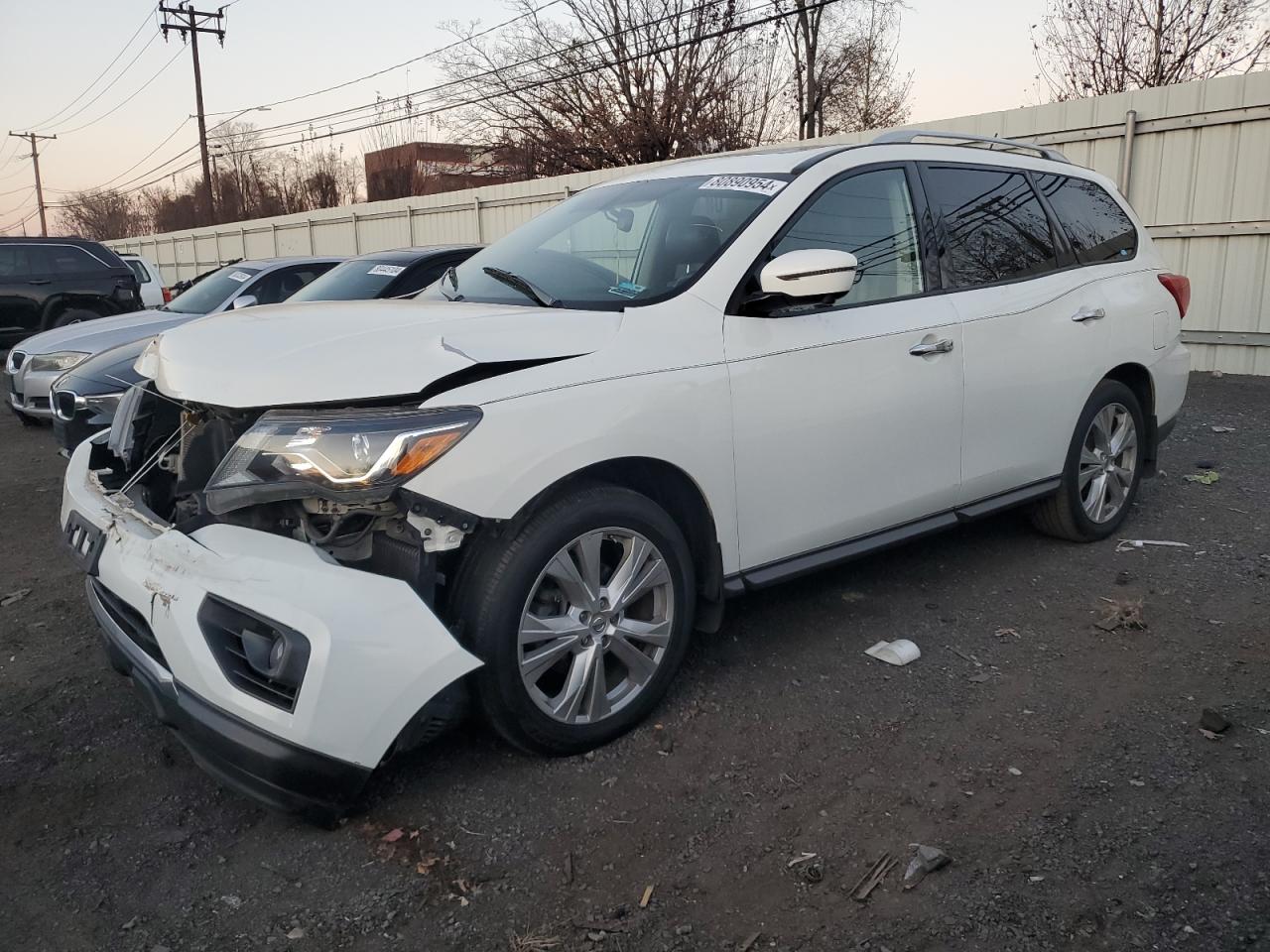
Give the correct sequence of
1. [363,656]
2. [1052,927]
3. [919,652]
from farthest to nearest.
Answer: [919,652]
[363,656]
[1052,927]

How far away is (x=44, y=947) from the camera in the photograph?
2.29 m

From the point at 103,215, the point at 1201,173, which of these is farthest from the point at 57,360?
the point at 103,215

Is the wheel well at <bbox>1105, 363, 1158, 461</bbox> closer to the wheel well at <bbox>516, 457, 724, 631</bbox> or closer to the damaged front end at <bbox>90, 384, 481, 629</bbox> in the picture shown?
the wheel well at <bbox>516, 457, 724, 631</bbox>

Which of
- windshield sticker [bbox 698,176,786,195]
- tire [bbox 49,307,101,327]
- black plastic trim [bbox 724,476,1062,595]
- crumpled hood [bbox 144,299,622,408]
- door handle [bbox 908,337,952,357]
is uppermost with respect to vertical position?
windshield sticker [bbox 698,176,786,195]

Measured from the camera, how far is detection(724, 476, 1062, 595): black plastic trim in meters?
3.32

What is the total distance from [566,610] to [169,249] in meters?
34.7

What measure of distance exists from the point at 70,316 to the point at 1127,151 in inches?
514

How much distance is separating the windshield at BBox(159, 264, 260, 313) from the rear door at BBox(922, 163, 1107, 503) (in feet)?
22.0

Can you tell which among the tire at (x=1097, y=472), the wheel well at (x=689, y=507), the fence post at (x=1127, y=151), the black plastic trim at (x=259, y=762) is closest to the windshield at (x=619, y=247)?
the wheel well at (x=689, y=507)

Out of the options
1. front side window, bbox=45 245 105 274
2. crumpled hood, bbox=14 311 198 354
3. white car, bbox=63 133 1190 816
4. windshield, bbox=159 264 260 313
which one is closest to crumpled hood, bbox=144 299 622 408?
white car, bbox=63 133 1190 816

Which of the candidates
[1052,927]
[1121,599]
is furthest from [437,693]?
[1121,599]

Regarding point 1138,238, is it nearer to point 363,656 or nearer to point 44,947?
point 363,656

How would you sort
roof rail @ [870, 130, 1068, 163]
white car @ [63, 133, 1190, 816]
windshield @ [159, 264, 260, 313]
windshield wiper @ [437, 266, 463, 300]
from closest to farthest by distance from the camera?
white car @ [63, 133, 1190, 816] → windshield wiper @ [437, 266, 463, 300] → roof rail @ [870, 130, 1068, 163] → windshield @ [159, 264, 260, 313]

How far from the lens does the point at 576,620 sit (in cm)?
288
